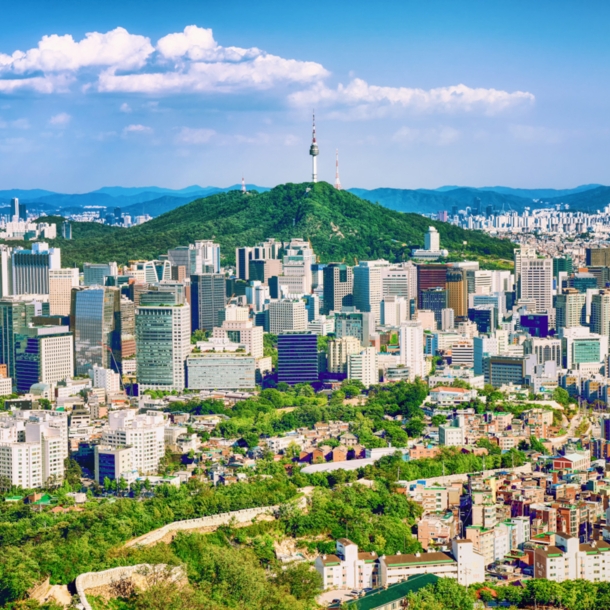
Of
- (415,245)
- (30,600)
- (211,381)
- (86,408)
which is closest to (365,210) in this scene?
(415,245)

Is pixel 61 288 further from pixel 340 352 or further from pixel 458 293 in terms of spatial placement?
pixel 458 293

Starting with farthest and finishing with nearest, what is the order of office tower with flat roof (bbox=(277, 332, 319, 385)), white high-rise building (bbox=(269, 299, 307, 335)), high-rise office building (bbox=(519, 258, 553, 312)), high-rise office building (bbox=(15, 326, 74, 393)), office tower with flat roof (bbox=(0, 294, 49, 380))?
high-rise office building (bbox=(519, 258, 553, 312)) → white high-rise building (bbox=(269, 299, 307, 335)) → office tower with flat roof (bbox=(0, 294, 49, 380)) → office tower with flat roof (bbox=(277, 332, 319, 385)) → high-rise office building (bbox=(15, 326, 74, 393))

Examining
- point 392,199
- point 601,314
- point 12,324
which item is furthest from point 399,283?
point 392,199

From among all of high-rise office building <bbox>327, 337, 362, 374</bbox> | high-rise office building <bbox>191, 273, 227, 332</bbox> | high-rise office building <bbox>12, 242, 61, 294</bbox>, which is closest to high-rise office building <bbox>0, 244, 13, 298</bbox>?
high-rise office building <bbox>12, 242, 61, 294</bbox>

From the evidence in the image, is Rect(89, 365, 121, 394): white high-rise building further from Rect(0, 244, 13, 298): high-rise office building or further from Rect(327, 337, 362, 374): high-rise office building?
Rect(0, 244, 13, 298): high-rise office building

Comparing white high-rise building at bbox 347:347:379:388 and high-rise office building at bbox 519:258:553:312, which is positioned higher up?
high-rise office building at bbox 519:258:553:312

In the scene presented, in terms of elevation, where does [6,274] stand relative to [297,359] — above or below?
above
